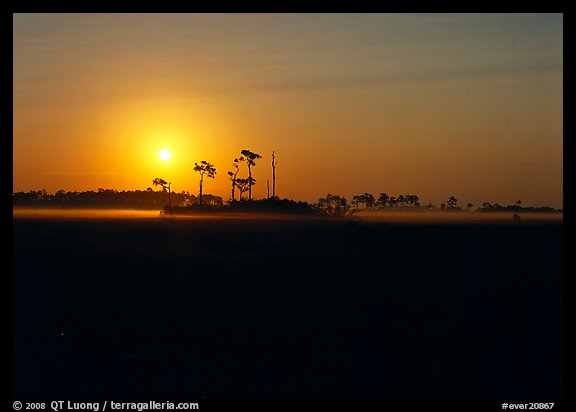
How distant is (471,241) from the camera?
167 ft

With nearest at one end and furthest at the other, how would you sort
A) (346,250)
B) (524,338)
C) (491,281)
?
1. (524,338)
2. (491,281)
3. (346,250)

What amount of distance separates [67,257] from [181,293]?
1508cm

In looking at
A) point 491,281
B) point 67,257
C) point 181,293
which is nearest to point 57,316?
point 181,293

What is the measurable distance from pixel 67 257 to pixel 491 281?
19.8 metres

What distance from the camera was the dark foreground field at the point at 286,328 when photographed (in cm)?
1398

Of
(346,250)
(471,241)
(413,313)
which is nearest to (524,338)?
(413,313)

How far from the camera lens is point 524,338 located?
17578mm

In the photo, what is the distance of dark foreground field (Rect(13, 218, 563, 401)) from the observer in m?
14.0

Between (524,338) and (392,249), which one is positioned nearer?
(524,338)

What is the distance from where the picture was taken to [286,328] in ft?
57.9

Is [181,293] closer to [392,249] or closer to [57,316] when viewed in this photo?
[57,316]
